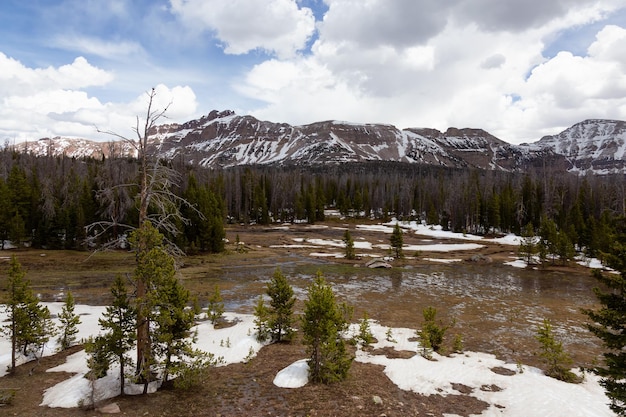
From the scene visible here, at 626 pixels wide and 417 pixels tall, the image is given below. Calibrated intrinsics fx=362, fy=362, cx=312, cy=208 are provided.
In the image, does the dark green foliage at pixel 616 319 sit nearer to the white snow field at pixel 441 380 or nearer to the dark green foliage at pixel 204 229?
the white snow field at pixel 441 380

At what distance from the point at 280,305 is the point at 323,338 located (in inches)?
208

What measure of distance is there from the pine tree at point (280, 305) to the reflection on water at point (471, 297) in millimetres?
7353

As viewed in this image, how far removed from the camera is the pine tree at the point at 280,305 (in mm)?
17891

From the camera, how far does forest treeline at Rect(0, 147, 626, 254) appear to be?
5153 cm

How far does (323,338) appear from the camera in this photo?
13.3 metres

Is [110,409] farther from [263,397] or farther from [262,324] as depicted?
[262,324]

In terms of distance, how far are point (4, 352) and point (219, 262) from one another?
30.4m

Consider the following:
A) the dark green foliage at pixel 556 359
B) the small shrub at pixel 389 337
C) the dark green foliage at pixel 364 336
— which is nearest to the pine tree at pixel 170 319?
the dark green foliage at pixel 364 336

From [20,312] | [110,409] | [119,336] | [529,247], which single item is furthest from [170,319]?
[529,247]

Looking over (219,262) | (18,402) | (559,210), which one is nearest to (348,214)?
(559,210)

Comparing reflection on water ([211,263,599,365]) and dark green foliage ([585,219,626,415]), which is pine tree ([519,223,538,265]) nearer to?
reflection on water ([211,263,599,365])

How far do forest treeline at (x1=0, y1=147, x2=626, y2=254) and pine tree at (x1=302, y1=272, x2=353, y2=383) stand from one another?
5.53 meters

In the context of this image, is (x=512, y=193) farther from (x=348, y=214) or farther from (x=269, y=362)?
(x=269, y=362)

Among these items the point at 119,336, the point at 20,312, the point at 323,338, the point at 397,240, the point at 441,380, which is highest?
the point at 119,336
